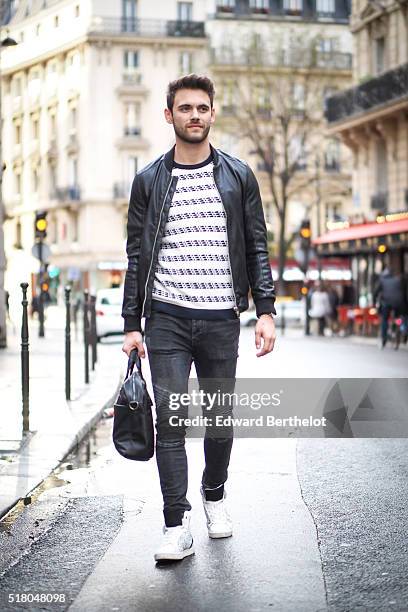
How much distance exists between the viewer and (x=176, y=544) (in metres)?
5.33

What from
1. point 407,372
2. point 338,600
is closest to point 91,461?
point 338,600

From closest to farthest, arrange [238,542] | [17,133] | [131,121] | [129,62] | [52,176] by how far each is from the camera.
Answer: [238,542] < [131,121] < [129,62] < [52,176] < [17,133]

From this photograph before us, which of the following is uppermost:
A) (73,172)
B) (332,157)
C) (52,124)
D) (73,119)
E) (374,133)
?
(52,124)

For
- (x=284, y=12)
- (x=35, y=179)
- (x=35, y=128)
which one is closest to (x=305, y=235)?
(x=284, y=12)

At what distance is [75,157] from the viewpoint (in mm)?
74312

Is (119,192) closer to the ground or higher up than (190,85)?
higher up

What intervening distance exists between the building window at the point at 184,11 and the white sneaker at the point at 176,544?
72454 mm

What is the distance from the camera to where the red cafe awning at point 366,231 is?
1225 inches

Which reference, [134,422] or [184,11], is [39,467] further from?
[184,11]

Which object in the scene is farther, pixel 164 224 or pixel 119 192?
pixel 119 192

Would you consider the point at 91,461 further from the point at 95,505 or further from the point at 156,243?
the point at 156,243

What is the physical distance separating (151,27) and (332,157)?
13.3 metres

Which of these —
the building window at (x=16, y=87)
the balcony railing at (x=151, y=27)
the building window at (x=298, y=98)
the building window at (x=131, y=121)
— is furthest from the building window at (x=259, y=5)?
the building window at (x=16, y=87)

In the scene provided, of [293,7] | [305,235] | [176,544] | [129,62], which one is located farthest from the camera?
[293,7]
